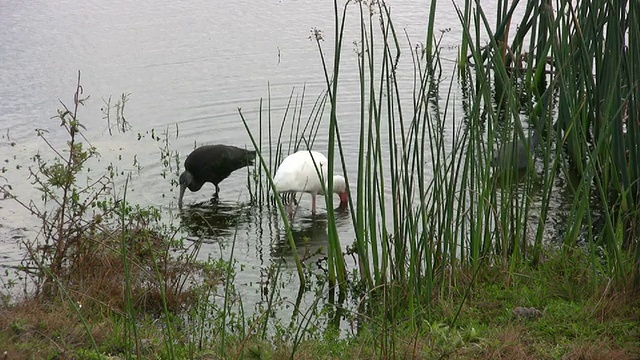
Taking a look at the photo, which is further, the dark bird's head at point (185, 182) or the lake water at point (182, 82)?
the dark bird's head at point (185, 182)

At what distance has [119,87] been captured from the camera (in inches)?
339

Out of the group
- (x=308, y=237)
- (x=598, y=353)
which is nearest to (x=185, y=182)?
(x=308, y=237)

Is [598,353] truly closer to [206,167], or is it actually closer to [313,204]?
[313,204]

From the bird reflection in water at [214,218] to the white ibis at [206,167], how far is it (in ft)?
0.46

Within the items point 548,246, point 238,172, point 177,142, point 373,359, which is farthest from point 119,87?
point 373,359

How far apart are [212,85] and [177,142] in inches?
66.8

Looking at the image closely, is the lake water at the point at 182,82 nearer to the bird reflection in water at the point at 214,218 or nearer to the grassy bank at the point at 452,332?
the bird reflection in water at the point at 214,218

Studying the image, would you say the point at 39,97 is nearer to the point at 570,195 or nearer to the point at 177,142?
the point at 177,142

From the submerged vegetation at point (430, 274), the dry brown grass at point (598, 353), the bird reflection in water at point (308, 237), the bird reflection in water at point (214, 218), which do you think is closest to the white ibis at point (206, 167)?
the bird reflection in water at point (214, 218)

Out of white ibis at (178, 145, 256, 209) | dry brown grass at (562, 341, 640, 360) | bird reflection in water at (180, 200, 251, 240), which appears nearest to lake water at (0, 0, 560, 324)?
bird reflection in water at (180, 200, 251, 240)

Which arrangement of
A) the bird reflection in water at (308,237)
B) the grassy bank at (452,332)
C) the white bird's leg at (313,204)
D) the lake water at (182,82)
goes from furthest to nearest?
the white bird's leg at (313,204) → the lake water at (182,82) → the bird reflection in water at (308,237) → the grassy bank at (452,332)

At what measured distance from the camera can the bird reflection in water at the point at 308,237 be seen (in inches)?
200

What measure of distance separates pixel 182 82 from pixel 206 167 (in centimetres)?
304

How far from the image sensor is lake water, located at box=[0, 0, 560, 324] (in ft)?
18.7
